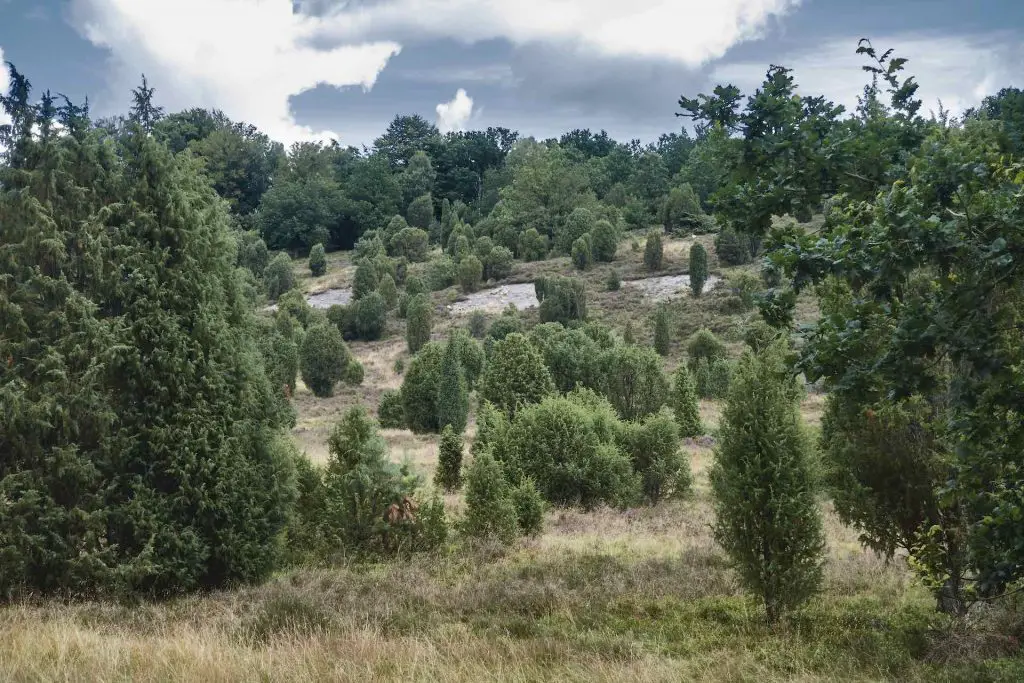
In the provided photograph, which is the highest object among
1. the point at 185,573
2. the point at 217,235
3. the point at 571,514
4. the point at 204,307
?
the point at 217,235

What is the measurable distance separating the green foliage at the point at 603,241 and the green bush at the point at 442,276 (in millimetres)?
11903

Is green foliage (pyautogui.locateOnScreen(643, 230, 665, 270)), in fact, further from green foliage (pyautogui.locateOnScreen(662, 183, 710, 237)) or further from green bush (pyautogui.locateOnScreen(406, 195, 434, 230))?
green bush (pyautogui.locateOnScreen(406, 195, 434, 230))

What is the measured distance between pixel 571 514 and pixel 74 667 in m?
11.7

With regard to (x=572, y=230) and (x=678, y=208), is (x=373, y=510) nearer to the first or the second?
(x=572, y=230)

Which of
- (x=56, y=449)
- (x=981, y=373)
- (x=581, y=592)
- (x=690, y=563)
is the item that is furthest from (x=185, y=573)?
(x=981, y=373)

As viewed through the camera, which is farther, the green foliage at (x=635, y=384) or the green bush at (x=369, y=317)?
the green bush at (x=369, y=317)

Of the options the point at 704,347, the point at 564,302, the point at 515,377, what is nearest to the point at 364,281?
the point at 564,302

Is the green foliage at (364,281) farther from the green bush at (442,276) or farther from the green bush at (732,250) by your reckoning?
the green bush at (732,250)

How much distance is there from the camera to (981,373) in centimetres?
475

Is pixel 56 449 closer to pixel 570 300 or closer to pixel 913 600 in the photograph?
pixel 913 600

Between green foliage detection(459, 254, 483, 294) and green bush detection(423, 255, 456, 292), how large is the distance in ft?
9.79

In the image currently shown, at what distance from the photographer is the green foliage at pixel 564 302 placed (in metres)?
49.9

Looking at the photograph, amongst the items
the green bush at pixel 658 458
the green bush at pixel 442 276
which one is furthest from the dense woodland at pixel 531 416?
the green bush at pixel 442 276

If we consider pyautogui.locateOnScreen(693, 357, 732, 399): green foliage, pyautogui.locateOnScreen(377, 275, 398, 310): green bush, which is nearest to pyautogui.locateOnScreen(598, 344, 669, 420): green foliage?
pyautogui.locateOnScreen(693, 357, 732, 399): green foliage
